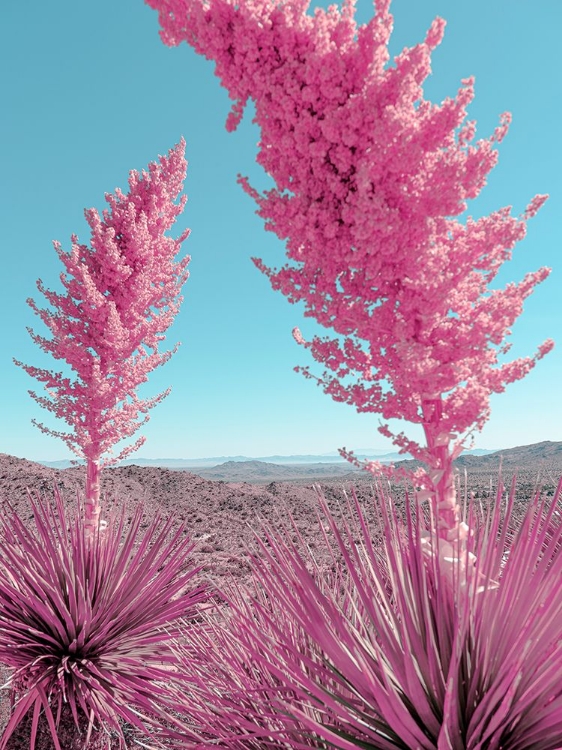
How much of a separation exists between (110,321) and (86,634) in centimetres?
362

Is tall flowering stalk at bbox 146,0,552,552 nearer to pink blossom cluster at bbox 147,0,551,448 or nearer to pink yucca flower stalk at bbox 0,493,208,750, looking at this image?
pink blossom cluster at bbox 147,0,551,448

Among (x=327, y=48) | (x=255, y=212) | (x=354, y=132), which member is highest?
(x=327, y=48)

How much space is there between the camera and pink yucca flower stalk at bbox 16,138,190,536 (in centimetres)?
622

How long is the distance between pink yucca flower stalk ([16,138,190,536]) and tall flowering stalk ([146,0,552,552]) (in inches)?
138

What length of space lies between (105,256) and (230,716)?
18.7 ft

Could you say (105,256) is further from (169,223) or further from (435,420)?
(435,420)

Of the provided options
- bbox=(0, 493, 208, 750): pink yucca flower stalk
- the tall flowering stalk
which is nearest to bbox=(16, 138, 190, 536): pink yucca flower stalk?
bbox=(0, 493, 208, 750): pink yucca flower stalk

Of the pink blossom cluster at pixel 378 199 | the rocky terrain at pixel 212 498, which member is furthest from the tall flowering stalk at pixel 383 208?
the rocky terrain at pixel 212 498

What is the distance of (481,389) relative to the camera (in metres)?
3.07

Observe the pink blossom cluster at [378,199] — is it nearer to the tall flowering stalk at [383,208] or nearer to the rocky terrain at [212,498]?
the tall flowering stalk at [383,208]

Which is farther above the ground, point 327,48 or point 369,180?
point 327,48

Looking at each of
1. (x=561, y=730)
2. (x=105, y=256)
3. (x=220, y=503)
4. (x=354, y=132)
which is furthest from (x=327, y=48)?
(x=220, y=503)

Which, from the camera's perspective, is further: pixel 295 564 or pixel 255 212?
pixel 255 212

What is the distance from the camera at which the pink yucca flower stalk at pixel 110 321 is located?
20.4ft
